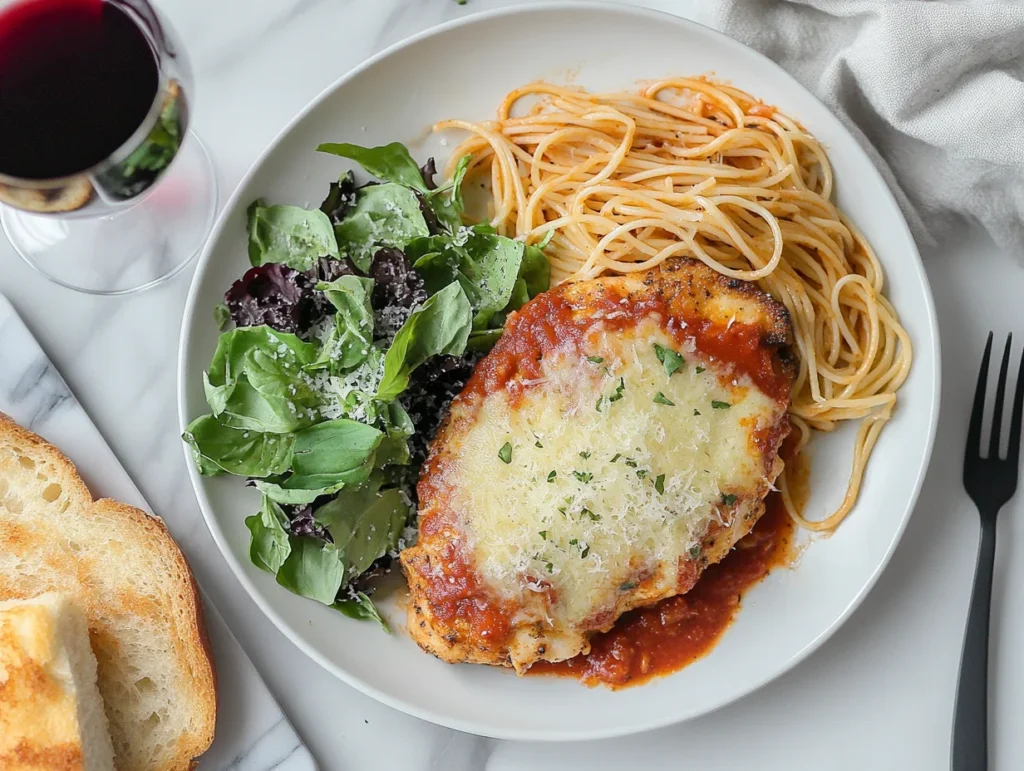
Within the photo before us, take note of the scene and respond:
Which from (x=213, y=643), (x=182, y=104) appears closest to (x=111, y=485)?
(x=213, y=643)

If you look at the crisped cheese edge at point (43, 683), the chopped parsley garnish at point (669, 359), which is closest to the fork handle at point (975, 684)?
the chopped parsley garnish at point (669, 359)

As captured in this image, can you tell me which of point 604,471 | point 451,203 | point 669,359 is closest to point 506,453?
point 604,471

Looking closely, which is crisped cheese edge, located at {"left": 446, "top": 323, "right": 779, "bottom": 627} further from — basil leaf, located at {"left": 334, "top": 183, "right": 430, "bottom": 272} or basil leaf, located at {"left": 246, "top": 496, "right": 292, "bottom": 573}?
basil leaf, located at {"left": 334, "top": 183, "right": 430, "bottom": 272}

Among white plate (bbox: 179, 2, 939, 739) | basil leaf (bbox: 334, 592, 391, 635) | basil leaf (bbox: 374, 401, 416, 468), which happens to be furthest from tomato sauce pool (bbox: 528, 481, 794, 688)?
basil leaf (bbox: 374, 401, 416, 468)

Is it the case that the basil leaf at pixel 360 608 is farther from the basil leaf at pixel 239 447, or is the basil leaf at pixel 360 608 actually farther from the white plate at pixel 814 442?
the basil leaf at pixel 239 447

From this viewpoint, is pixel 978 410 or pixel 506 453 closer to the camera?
pixel 506 453

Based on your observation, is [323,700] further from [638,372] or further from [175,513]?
[638,372]

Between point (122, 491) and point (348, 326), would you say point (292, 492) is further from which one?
point (122, 491)
